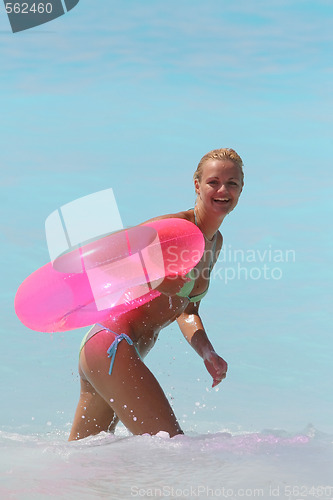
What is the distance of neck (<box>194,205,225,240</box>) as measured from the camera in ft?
15.8

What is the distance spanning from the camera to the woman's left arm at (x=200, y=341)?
492 cm

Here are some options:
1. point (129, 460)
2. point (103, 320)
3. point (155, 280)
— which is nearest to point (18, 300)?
point (103, 320)

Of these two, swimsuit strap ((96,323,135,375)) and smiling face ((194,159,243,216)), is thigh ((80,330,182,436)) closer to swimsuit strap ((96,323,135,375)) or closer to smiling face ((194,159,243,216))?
swimsuit strap ((96,323,135,375))

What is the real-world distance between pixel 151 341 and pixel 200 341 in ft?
1.72

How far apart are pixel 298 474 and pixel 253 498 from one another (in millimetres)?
386

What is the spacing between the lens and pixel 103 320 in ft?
14.7

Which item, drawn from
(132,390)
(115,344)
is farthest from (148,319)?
(132,390)

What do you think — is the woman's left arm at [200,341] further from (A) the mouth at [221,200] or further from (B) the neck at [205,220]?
(A) the mouth at [221,200]

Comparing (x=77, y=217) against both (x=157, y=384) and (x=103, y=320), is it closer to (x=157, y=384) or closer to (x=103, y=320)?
(x=103, y=320)

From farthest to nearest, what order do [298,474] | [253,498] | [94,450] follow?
[94,450] → [298,474] → [253,498]

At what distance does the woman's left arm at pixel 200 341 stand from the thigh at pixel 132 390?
28.2 inches
